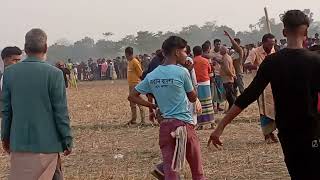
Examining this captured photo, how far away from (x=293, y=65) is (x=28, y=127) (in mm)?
2330

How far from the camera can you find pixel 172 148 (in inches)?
228

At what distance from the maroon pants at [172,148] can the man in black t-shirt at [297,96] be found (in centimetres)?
161

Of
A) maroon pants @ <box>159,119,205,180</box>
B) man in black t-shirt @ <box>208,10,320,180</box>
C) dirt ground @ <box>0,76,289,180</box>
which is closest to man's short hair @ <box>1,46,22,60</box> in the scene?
dirt ground @ <box>0,76,289,180</box>

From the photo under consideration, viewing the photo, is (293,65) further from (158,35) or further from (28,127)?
(158,35)

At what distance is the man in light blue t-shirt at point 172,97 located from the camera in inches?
226

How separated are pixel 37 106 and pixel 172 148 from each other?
1386mm

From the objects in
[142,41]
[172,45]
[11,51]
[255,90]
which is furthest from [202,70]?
[142,41]

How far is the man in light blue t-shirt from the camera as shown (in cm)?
573

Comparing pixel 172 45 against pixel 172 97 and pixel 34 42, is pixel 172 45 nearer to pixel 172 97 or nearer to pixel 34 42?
pixel 172 97

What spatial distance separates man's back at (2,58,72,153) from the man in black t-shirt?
6.05ft

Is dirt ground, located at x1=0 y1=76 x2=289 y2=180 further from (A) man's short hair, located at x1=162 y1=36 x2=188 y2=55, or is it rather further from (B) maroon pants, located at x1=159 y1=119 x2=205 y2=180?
(A) man's short hair, located at x1=162 y1=36 x2=188 y2=55

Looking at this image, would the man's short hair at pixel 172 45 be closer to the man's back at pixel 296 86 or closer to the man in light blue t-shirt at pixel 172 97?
the man in light blue t-shirt at pixel 172 97

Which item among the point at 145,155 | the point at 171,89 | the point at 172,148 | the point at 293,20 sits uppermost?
the point at 293,20

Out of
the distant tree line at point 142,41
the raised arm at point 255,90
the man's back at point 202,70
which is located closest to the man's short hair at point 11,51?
the raised arm at point 255,90
